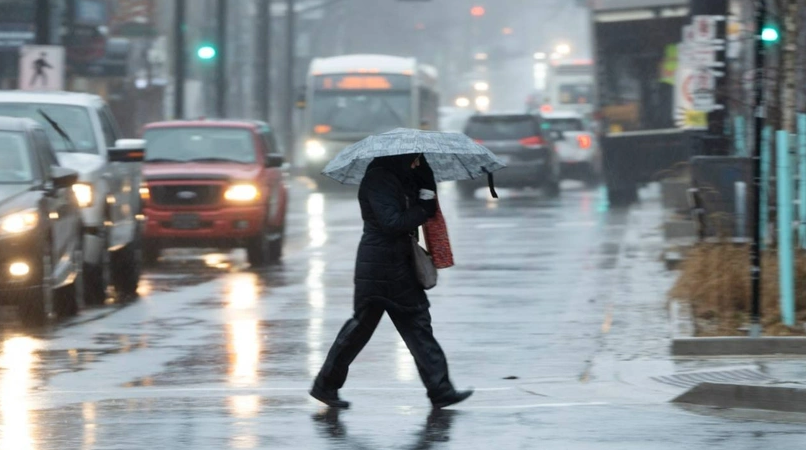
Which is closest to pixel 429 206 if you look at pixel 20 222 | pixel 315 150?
pixel 20 222

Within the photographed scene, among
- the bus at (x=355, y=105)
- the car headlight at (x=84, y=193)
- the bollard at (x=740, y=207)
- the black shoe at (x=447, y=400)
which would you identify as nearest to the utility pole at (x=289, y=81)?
the bus at (x=355, y=105)

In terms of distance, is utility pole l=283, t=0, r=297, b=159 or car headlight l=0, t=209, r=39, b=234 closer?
car headlight l=0, t=209, r=39, b=234

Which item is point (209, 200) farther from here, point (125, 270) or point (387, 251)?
point (387, 251)

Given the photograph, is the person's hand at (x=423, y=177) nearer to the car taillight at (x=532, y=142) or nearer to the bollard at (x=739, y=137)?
the bollard at (x=739, y=137)

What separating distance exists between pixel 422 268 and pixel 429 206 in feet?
1.14

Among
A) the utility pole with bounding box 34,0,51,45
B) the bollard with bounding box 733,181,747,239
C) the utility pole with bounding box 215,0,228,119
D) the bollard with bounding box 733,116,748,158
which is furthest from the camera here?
the utility pole with bounding box 215,0,228,119

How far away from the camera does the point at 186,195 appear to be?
21.3 meters

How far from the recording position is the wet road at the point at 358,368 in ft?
30.2

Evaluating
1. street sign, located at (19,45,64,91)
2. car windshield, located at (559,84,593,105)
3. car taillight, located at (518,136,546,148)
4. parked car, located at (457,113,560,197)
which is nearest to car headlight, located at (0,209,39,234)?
street sign, located at (19,45,64,91)

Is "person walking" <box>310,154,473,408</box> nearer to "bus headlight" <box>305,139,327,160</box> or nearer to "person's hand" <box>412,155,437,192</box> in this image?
"person's hand" <box>412,155,437,192</box>

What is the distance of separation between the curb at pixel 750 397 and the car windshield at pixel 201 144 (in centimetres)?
1254

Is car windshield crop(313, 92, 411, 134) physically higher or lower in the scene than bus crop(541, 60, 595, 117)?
lower

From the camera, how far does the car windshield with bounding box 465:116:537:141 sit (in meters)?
37.3

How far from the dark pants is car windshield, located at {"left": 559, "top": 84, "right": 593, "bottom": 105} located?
55048 mm
